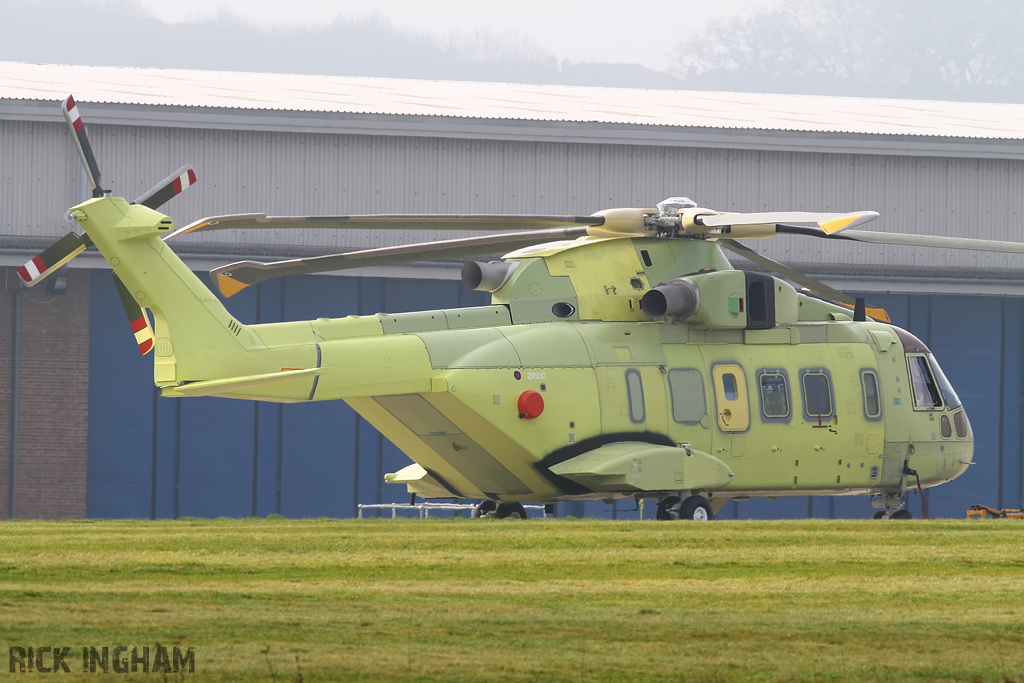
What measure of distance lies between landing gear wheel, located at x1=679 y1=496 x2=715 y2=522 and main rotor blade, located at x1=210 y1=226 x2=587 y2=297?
14.1 ft

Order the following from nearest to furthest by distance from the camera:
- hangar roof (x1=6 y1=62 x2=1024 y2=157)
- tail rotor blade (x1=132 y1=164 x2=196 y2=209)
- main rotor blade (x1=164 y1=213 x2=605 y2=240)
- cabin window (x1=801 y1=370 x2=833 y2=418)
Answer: main rotor blade (x1=164 y1=213 x2=605 y2=240) < tail rotor blade (x1=132 y1=164 x2=196 y2=209) < cabin window (x1=801 y1=370 x2=833 y2=418) < hangar roof (x1=6 y1=62 x2=1024 y2=157)

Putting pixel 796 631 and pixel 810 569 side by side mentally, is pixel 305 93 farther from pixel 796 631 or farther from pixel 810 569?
pixel 796 631

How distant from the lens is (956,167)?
1444 inches

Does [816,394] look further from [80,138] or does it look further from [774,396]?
[80,138]

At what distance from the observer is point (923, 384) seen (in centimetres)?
2397

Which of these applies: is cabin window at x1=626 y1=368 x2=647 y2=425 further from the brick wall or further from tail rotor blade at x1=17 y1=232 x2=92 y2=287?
the brick wall

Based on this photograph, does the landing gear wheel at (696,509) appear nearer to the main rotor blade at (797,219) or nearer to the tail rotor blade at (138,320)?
the main rotor blade at (797,219)

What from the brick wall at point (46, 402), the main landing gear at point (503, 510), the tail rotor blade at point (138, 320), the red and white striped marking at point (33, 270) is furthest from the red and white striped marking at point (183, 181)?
the brick wall at point (46, 402)

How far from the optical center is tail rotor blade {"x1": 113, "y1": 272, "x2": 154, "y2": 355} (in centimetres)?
1858

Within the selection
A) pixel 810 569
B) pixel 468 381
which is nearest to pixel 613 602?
pixel 810 569

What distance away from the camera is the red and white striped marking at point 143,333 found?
1866cm

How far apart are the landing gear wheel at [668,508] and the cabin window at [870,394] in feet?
13.4

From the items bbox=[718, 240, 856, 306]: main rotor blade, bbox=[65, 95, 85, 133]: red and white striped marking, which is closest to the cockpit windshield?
bbox=[718, 240, 856, 306]: main rotor blade

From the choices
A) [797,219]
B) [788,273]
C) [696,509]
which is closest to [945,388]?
[788,273]
